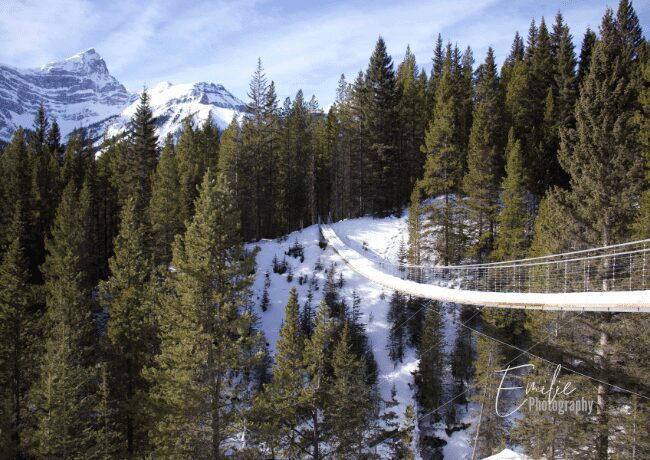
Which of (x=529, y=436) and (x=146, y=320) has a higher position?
(x=146, y=320)

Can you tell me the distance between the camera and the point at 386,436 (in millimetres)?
16922

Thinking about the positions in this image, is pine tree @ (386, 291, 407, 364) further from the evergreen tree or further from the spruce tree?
the spruce tree

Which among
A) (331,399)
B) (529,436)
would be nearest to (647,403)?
(529,436)

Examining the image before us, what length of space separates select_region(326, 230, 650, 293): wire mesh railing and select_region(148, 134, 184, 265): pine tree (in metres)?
10.9

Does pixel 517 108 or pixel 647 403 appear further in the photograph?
pixel 517 108

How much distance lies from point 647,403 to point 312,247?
829 inches

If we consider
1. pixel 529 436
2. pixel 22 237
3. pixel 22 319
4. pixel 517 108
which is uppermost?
pixel 517 108

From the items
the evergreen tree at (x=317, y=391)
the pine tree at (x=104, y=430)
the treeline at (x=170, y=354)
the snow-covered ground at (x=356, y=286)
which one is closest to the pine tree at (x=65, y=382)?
the treeline at (x=170, y=354)

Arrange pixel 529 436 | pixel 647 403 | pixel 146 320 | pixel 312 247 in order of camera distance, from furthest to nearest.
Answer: pixel 312 247 → pixel 146 320 → pixel 529 436 → pixel 647 403

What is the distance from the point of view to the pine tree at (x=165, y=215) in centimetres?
2392

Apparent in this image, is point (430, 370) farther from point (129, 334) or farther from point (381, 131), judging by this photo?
point (381, 131)

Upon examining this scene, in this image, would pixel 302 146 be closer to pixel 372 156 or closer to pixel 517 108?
pixel 372 156

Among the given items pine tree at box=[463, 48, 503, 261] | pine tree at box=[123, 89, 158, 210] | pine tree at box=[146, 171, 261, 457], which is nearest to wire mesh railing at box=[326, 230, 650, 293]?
pine tree at box=[463, 48, 503, 261]

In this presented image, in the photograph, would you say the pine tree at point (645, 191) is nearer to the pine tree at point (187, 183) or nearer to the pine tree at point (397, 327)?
the pine tree at point (397, 327)
